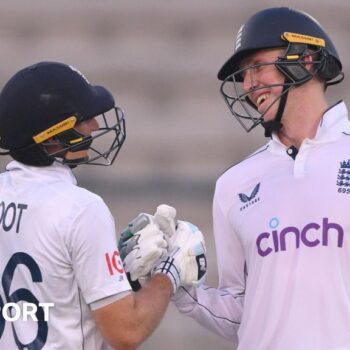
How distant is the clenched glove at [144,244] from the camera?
3.59m

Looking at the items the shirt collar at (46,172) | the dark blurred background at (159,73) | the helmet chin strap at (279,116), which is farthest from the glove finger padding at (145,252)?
the dark blurred background at (159,73)

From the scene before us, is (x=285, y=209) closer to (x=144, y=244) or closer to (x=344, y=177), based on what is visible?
(x=344, y=177)

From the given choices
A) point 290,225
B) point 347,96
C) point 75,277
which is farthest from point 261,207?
point 347,96

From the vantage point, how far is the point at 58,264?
11.3 feet

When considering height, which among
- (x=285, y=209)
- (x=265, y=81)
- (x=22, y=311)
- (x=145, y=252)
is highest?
(x=265, y=81)

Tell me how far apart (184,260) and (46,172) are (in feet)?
1.48

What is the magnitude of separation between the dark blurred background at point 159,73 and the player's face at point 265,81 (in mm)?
1913

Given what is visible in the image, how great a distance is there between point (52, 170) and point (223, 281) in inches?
23.9

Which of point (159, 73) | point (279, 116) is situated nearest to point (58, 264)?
point (279, 116)

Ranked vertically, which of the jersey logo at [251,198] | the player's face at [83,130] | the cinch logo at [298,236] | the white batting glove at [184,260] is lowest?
the white batting glove at [184,260]

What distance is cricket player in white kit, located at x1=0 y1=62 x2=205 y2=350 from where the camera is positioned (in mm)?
3439

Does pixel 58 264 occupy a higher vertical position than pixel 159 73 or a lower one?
lower

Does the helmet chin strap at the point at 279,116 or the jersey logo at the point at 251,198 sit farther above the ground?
the helmet chin strap at the point at 279,116

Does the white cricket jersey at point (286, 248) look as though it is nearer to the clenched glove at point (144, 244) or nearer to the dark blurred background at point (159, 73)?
the clenched glove at point (144, 244)
